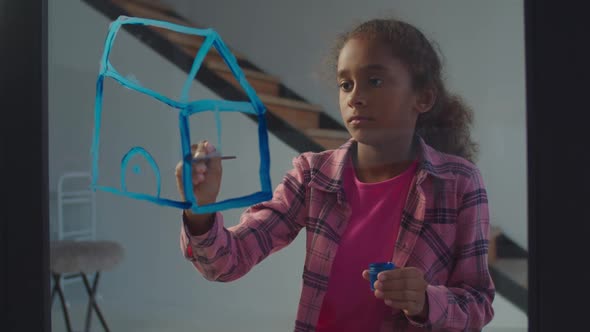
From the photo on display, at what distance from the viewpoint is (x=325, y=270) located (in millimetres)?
612

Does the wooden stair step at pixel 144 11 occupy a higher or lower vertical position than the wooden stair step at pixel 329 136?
higher

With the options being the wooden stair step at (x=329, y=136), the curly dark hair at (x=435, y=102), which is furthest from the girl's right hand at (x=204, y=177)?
the curly dark hair at (x=435, y=102)

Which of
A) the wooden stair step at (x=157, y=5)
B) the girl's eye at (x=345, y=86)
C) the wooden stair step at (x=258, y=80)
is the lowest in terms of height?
the girl's eye at (x=345, y=86)

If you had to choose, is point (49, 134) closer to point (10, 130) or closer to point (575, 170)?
point (10, 130)

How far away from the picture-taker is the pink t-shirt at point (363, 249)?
59cm

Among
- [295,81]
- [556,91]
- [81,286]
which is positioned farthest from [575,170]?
[81,286]

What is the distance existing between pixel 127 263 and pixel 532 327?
47 cm

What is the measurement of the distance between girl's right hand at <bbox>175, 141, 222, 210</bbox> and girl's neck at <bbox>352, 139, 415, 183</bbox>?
0.15m

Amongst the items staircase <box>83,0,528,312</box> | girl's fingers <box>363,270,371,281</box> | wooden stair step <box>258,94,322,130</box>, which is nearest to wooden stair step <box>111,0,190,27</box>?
staircase <box>83,0,528,312</box>

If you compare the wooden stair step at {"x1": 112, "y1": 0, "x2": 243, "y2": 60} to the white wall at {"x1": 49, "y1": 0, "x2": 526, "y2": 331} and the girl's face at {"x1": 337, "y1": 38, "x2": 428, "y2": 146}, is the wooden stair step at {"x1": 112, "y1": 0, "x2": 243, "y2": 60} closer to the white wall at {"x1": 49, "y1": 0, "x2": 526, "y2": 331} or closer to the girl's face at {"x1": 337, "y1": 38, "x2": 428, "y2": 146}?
the white wall at {"x1": 49, "y1": 0, "x2": 526, "y2": 331}

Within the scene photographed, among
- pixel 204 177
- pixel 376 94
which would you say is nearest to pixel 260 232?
pixel 204 177

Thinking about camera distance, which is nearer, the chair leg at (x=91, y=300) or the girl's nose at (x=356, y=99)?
the girl's nose at (x=356, y=99)

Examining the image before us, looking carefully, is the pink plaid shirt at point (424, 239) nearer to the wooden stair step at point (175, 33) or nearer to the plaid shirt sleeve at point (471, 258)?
the plaid shirt sleeve at point (471, 258)

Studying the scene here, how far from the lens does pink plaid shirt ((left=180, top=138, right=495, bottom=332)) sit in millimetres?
569
